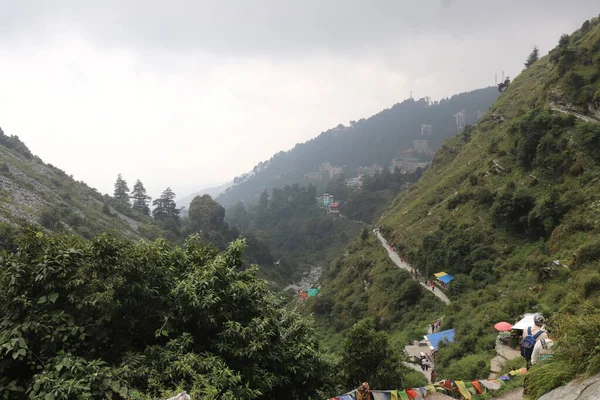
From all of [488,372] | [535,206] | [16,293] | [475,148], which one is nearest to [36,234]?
[16,293]

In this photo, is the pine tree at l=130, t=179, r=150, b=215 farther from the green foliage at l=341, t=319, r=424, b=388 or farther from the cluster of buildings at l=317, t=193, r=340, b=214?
the green foliage at l=341, t=319, r=424, b=388

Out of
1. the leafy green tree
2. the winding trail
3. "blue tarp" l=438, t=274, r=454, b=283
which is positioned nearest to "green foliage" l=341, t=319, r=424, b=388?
the leafy green tree

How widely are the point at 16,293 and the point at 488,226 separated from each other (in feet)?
97.6

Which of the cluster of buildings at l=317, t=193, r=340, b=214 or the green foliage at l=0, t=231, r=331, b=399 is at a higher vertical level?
the green foliage at l=0, t=231, r=331, b=399

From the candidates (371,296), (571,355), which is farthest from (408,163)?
(571,355)

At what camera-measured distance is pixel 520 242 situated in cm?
2453

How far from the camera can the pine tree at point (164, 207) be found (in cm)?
8025

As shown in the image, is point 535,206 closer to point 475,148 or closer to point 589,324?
point 589,324

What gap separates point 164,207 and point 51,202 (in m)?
30.8

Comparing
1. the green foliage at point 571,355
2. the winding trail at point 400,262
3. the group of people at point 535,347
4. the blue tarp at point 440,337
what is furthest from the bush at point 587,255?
the green foliage at point 571,355

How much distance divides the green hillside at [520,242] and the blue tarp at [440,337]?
109 centimetres

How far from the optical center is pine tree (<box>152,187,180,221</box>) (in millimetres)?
80250

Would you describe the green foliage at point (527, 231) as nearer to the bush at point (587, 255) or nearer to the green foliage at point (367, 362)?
the bush at point (587, 255)

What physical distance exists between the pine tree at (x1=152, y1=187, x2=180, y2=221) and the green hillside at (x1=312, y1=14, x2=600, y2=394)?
51.9 meters
